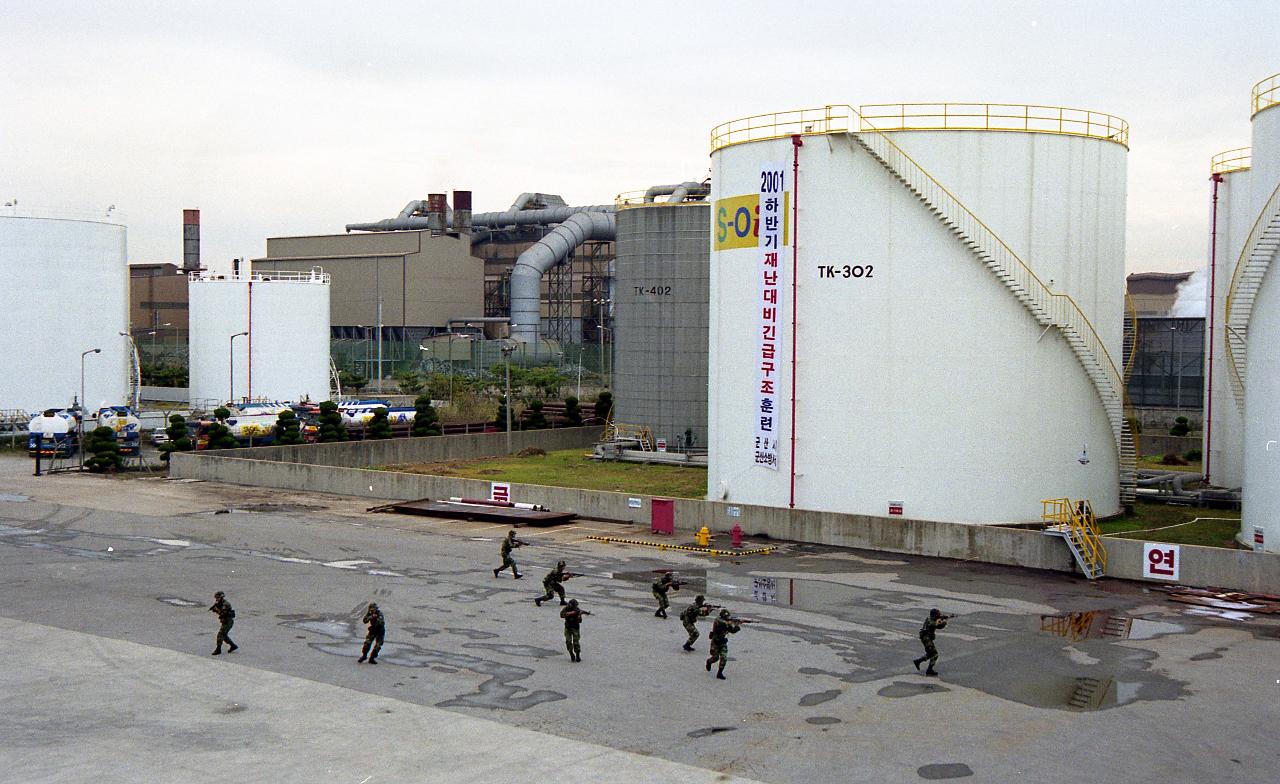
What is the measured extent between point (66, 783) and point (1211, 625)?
66.8 ft

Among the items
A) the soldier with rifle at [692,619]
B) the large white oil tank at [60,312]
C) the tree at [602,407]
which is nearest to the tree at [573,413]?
the tree at [602,407]

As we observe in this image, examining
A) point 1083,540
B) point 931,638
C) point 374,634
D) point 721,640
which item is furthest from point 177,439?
point 931,638

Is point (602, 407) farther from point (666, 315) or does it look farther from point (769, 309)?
point (769, 309)

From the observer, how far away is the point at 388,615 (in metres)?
24.9

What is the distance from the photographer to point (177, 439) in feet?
180

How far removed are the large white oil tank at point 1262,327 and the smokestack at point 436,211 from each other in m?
85.7

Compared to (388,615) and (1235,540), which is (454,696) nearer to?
(388,615)

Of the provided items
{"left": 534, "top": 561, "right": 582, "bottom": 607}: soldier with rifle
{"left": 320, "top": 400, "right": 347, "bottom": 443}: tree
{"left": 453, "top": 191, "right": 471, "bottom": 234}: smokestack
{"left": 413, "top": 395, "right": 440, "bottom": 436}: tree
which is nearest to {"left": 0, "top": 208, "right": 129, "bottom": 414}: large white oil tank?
{"left": 320, "top": 400, "right": 347, "bottom": 443}: tree

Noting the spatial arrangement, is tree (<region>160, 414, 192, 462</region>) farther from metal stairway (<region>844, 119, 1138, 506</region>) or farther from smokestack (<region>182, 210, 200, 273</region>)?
smokestack (<region>182, 210, 200, 273</region>)

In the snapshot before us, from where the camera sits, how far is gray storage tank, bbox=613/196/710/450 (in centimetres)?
5644

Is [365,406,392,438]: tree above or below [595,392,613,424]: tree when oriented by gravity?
below

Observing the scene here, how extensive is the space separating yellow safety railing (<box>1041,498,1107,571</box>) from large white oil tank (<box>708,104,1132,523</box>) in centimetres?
74

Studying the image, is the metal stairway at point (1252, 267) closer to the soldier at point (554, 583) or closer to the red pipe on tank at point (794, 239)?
the red pipe on tank at point (794, 239)

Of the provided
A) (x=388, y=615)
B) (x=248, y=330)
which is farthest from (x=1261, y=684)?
(x=248, y=330)
